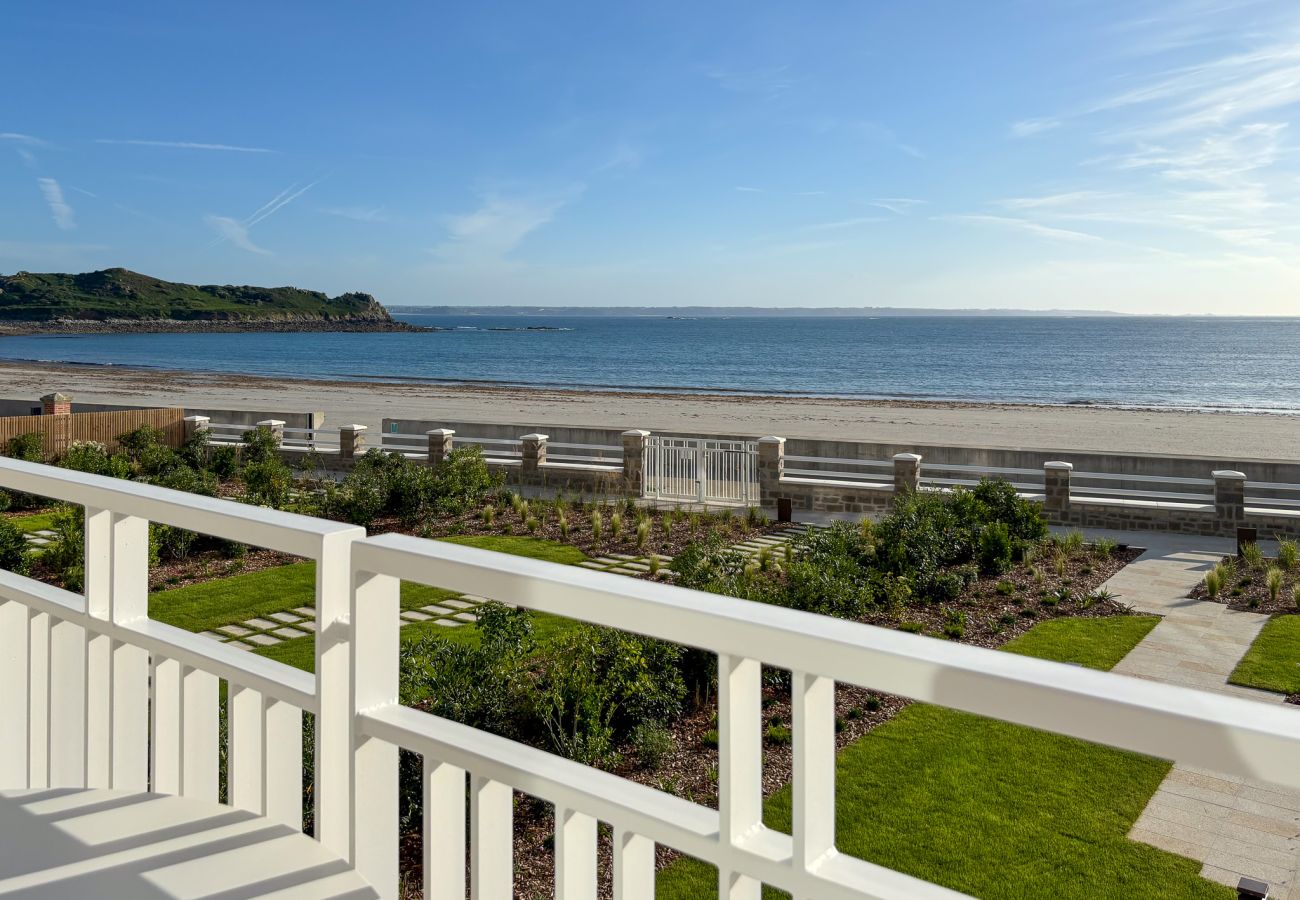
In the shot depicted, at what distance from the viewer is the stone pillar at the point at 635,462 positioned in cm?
1703

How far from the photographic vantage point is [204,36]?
174ft

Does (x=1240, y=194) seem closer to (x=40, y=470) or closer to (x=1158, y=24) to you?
(x=1158, y=24)

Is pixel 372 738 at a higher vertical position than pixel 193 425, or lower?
lower

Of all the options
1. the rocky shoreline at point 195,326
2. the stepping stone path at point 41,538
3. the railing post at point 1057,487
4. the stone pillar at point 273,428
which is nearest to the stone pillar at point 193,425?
the stone pillar at point 273,428

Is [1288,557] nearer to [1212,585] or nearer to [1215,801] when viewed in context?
[1212,585]

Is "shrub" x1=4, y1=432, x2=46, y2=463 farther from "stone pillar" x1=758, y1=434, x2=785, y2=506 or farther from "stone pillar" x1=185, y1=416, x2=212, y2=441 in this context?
"stone pillar" x1=758, y1=434, x2=785, y2=506

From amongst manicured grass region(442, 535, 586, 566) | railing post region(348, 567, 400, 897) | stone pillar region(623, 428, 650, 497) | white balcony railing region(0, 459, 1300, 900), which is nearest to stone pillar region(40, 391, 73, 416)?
stone pillar region(623, 428, 650, 497)

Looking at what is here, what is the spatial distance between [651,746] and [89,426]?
55.3 feet

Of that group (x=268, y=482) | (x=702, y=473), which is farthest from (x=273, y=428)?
(x=702, y=473)

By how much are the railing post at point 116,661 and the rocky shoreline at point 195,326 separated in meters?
167

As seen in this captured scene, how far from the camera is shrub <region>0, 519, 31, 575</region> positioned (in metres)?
9.95

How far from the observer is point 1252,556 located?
12383 mm

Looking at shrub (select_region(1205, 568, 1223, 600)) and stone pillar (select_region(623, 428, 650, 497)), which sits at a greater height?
stone pillar (select_region(623, 428, 650, 497))

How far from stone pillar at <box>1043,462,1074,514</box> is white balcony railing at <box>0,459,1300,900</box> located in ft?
47.6
